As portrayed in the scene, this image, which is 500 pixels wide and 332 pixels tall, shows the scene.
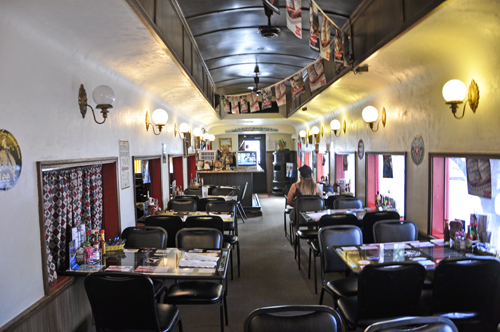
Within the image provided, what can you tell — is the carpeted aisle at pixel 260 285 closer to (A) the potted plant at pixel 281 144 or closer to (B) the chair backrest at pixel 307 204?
(B) the chair backrest at pixel 307 204

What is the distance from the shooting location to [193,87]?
20.4 feet

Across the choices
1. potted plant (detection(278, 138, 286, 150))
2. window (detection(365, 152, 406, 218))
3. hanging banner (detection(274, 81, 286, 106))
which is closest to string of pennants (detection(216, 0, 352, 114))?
hanging banner (detection(274, 81, 286, 106))

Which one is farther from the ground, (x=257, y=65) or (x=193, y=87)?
(x=257, y=65)

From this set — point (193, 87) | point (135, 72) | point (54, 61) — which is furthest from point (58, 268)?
point (193, 87)

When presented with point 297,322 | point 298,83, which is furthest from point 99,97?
point 298,83

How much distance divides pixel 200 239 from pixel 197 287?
0.61 meters

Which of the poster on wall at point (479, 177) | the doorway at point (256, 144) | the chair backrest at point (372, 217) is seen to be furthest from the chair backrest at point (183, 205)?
the doorway at point (256, 144)

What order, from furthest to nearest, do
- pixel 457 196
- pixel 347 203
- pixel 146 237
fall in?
pixel 347 203
pixel 457 196
pixel 146 237

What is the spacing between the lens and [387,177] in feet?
20.1

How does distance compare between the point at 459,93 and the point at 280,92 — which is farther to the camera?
the point at 280,92

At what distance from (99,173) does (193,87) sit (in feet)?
8.51

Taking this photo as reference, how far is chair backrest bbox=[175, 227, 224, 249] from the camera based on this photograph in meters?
3.81

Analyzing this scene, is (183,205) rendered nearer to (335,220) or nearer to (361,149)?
(335,220)

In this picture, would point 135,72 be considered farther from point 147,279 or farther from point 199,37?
point 147,279
